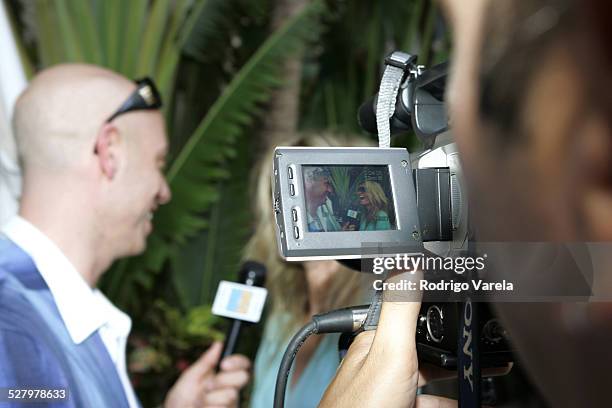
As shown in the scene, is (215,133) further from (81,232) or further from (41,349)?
(41,349)

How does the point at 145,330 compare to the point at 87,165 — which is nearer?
the point at 87,165

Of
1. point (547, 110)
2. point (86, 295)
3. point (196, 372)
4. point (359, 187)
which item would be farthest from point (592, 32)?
point (196, 372)

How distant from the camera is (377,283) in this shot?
0.81 meters

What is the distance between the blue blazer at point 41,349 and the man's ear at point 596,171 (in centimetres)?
109

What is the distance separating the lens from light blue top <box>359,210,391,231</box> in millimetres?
750

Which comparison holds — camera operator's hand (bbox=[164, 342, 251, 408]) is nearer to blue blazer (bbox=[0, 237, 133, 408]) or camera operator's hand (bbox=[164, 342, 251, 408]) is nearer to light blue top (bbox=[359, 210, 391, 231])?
blue blazer (bbox=[0, 237, 133, 408])

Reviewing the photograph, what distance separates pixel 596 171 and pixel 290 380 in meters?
1.30

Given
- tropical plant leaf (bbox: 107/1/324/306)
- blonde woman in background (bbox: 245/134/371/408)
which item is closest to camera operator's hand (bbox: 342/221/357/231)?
blonde woman in background (bbox: 245/134/371/408)

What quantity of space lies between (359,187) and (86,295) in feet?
2.71

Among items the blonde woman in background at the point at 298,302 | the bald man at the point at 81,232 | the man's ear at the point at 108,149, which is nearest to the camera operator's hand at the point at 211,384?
the bald man at the point at 81,232

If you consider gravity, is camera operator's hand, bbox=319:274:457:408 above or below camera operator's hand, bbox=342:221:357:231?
below

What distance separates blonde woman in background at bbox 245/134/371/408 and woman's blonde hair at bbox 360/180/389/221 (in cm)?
63

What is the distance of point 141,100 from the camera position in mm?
1621

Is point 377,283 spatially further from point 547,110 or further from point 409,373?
point 547,110
